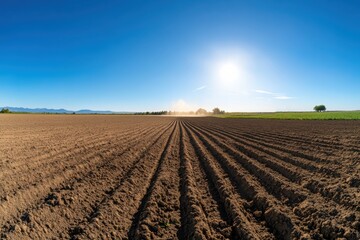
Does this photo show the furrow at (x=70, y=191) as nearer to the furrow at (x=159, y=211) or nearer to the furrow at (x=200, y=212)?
the furrow at (x=159, y=211)

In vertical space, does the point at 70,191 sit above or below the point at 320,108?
below

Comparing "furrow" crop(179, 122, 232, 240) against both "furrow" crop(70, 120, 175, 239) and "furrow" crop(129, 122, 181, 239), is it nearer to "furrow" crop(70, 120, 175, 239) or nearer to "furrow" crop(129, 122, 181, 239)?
"furrow" crop(129, 122, 181, 239)

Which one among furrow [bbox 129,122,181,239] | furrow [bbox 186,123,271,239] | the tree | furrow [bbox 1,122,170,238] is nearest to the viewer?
furrow [bbox 186,123,271,239]

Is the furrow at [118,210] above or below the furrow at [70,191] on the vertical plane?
below

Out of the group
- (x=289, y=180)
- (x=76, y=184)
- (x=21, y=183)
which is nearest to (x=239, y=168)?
(x=289, y=180)

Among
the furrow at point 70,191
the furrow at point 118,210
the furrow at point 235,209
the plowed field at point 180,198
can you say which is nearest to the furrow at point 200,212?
the plowed field at point 180,198

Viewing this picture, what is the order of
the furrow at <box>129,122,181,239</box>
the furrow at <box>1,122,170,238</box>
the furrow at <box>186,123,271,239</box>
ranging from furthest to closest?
the furrow at <box>1,122,170,238</box>
the furrow at <box>129,122,181,239</box>
the furrow at <box>186,123,271,239</box>

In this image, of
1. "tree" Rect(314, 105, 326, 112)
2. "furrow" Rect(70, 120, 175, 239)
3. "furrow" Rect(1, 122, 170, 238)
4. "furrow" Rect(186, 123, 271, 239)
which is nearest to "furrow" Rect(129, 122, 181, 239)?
"furrow" Rect(70, 120, 175, 239)

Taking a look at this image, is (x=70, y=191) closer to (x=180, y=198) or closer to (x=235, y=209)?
(x=180, y=198)


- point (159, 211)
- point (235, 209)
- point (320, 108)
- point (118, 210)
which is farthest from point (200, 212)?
point (320, 108)

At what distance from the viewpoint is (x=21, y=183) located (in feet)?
21.3

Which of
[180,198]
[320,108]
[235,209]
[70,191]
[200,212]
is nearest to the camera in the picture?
[200,212]

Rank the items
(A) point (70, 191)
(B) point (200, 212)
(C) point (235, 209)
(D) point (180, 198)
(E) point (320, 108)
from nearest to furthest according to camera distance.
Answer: (B) point (200, 212) < (C) point (235, 209) < (D) point (180, 198) < (A) point (70, 191) < (E) point (320, 108)

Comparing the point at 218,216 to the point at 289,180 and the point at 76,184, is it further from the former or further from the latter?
the point at 76,184
